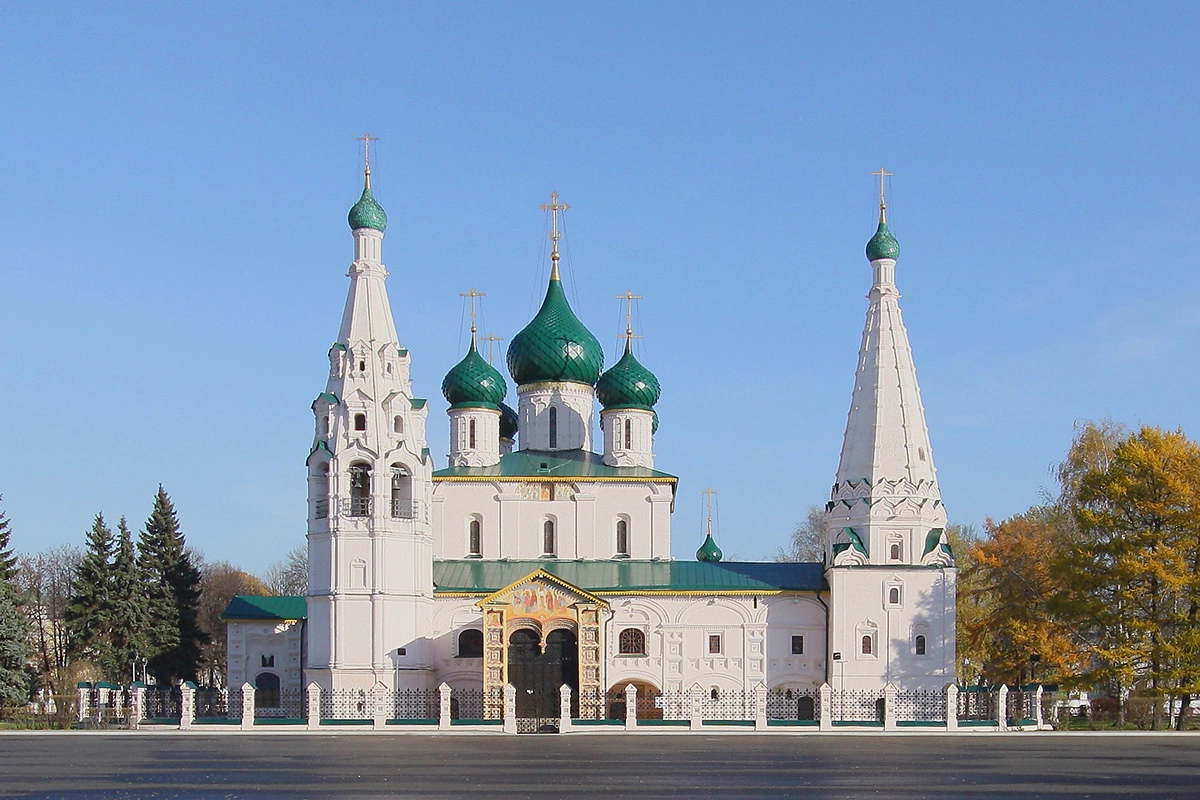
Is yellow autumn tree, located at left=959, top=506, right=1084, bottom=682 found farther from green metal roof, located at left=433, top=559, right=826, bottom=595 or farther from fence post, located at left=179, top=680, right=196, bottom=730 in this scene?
fence post, located at left=179, top=680, right=196, bottom=730

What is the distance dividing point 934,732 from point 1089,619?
5.58 metres

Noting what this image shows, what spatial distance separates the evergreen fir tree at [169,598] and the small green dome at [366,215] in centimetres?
1207

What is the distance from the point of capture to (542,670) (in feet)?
130

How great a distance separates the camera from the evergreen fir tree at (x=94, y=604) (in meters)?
43.6

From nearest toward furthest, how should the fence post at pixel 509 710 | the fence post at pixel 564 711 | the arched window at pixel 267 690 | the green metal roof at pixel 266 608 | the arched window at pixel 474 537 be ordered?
the fence post at pixel 564 711, the fence post at pixel 509 710, the arched window at pixel 267 690, the green metal roof at pixel 266 608, the arched window at pixel 474 537

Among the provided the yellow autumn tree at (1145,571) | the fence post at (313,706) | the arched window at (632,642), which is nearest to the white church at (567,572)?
the arched window at (632,642)

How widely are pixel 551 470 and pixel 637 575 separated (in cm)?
424

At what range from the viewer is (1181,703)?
125 feet

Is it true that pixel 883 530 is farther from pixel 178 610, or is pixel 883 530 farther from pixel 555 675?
pixel 178 610

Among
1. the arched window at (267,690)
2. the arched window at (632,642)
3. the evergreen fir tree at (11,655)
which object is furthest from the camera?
the arched window at (632,642)

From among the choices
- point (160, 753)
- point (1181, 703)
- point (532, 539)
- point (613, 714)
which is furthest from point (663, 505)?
point (160, 753)

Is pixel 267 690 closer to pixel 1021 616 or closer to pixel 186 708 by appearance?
pixel 186 708

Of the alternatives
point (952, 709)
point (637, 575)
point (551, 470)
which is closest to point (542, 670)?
point (637, 575)

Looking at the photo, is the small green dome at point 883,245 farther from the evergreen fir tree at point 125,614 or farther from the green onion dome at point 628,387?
the evergreen fir tree at point 125,614
